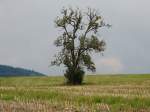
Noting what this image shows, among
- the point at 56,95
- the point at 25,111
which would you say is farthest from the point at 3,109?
the point at 56,95

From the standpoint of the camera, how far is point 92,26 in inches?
2921

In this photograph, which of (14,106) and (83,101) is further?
(83,101)

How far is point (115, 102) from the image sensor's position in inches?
906

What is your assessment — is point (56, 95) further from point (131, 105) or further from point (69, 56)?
point (69, 56)

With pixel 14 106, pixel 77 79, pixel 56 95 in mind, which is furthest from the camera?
pixel 77 79

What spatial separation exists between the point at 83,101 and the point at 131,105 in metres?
3.06

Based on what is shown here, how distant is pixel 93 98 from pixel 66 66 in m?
48.0

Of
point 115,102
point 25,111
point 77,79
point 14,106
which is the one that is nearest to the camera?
point 25,111

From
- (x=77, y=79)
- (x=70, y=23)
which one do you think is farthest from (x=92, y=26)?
(x=77, y=79)

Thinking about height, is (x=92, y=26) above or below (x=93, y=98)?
above

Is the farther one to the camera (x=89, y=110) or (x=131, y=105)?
(x=131, y=105)

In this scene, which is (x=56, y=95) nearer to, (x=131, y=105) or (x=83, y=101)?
(x=83, y=101)

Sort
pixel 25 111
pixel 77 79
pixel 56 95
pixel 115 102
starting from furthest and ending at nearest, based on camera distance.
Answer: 1. pixel 77 79
2. pixel 56 95
3. pixel 115 102
4. pixel 25 111

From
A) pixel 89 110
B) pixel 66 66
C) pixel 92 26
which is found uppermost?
pixel 92 26
